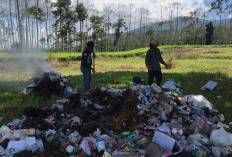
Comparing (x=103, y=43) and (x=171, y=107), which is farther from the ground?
(x=103, y=43)

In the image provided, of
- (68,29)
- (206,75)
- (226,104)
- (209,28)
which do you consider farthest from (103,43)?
(226,104)

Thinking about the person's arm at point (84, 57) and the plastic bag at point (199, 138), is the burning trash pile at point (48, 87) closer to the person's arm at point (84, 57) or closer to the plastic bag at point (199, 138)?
the person's arm at point (84, 57)

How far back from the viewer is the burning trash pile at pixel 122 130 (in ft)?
7.97

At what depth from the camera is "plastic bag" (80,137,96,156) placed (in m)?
2.45

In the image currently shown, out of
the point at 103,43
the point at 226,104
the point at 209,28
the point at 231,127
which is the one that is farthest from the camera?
the point at 103,43

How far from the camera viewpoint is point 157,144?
2.50m

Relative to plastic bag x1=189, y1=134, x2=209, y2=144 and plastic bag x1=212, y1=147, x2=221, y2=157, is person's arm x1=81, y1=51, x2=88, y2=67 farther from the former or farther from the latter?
plastic bag x1=212, y1=147, x2=221, y2=157

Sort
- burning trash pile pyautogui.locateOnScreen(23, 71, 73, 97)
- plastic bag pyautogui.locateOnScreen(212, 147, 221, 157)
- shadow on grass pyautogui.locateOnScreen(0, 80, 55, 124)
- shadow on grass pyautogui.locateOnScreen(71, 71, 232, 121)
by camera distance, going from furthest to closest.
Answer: burning trash pile pyautogui.locateOnScreen(23, 71, 73, 97)
shadow on grass pyautogui.locateOnScreen(71, 71, 232, 121)
shadow on grass pyautogui.locateOnScreen(0, 80, 55, 124)
plastic bag pyautogui.locateOnScreen(212, 147, 221, 157)

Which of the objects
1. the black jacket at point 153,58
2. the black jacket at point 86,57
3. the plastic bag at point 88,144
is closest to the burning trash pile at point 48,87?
the black jacket at point 86,57

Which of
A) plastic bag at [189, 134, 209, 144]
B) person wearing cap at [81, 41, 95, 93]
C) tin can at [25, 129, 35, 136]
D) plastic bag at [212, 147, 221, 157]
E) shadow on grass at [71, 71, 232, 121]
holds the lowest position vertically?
plastic bag at [212, 147, 221, 157]

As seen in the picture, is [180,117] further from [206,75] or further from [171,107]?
[206,75]

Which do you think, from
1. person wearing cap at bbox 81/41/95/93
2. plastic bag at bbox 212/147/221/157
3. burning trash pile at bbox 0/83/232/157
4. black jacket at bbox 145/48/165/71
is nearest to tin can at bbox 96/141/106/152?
burning trash pile at bbox 0/83/232/157

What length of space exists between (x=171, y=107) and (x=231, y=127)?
45.4 inches

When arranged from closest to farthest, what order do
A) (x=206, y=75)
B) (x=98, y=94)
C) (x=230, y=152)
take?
(x=230, y=152)
(x=98, y=94)
(x=206, y=75)
